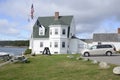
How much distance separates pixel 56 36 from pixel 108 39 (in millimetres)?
14996

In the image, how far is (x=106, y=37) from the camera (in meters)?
69.0

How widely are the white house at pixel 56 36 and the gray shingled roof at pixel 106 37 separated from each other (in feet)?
21.8

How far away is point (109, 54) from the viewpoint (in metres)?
40.9

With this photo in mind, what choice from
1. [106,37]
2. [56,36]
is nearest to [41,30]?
[56,36]

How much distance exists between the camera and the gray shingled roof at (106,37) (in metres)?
67.8

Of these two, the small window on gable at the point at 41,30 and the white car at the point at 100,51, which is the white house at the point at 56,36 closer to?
the small window on gable at the point at 41,30

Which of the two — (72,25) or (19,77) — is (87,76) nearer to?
(19,77)

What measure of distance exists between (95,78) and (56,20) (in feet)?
157

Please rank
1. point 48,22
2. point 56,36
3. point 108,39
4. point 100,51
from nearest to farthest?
1. point 100,51
2. point 56,36
3. point 48,22
4. point 108,39

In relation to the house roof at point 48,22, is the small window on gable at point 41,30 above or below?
below

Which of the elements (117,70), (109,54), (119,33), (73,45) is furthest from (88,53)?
(119,33)

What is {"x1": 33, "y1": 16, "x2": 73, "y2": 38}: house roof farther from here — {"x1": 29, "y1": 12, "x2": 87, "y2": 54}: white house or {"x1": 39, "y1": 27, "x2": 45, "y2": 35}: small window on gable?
{"x1": 39, "y1": 27, "x2": 45, "y2": 35}: small window on gable

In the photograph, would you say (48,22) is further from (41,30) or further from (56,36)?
(56,36)

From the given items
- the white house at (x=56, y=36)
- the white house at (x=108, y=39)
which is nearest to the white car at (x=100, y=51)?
the white house at (x=56, y=36)
